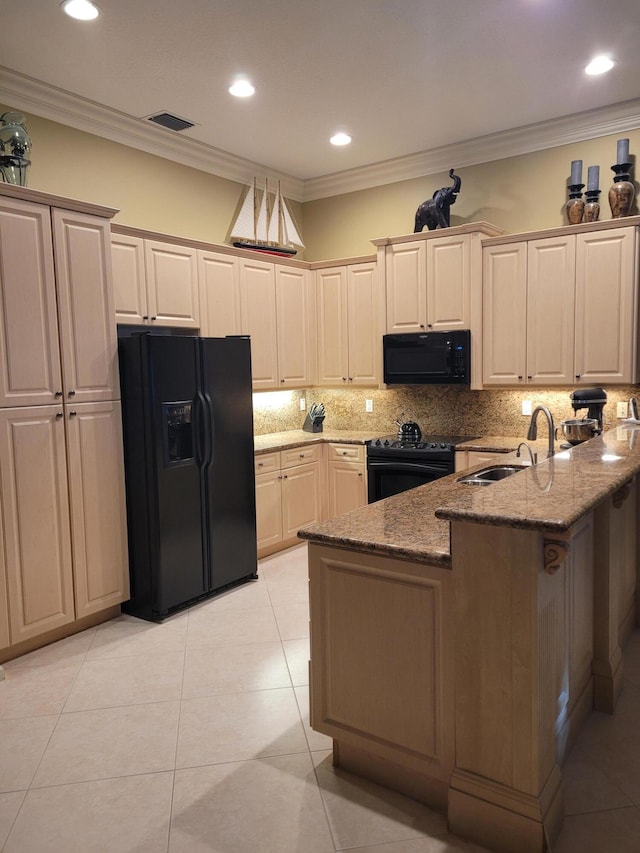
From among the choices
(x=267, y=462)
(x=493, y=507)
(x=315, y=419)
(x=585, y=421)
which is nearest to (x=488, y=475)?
(x=585, y=421)

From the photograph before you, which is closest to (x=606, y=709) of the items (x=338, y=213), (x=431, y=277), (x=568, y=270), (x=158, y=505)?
(x=158, y=505)

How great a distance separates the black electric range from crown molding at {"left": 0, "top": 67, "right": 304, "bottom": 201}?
2.53 metres

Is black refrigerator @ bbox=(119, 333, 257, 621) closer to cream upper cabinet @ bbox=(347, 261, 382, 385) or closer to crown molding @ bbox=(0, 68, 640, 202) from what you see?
cream upper cabinet @ bbox=(347, 261, 382, 385)

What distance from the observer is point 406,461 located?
4.77 m

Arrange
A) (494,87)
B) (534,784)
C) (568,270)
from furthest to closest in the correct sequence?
Answer: (568,270) < (494,87) < (534,784)

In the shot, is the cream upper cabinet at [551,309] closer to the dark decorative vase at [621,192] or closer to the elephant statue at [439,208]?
the dark decorative vase at [621,192]

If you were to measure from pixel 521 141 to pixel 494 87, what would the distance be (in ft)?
2.90

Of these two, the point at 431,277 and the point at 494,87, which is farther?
the point at 431,277

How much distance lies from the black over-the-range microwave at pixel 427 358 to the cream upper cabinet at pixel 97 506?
2346 mm

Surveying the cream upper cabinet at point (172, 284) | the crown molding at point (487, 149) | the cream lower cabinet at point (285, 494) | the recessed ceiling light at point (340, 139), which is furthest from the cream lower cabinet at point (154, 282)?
the crown molding at point (487, 149)

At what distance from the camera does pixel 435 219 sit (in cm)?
485

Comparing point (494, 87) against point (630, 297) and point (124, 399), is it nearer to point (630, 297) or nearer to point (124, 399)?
point (630, 297)

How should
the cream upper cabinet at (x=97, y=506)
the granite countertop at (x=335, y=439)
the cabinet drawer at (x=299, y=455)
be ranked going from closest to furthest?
the cream upper cabinet at (x=97, y=506) < the granite countertop at (x=335, y=439) < the cabinet drawer at (x=299, y=455)

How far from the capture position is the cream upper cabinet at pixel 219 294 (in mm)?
4551
